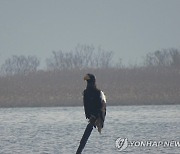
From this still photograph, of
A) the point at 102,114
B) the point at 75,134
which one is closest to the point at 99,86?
the point at 75,134

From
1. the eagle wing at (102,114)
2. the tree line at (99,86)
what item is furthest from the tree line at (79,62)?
the eagle wing at (102,114)

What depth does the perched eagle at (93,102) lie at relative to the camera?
52.1 feet

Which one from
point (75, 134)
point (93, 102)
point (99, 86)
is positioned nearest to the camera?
point (93, 102)

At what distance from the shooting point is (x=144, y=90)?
53219mm


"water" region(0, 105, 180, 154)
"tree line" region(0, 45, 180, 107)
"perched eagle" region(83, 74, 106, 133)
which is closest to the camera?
"perched eagle" region(83, 74, 106, 133)

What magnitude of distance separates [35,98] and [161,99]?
8.32 m

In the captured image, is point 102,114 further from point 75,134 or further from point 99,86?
point 99,86

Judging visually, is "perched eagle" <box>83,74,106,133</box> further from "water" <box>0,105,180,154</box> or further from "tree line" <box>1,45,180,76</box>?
"tree line" <box>1,45,180,76</box>

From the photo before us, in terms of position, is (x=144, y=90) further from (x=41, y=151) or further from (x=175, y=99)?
(x=41, y=151)

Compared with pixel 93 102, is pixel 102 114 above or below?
below

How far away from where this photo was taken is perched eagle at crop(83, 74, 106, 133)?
15.9m

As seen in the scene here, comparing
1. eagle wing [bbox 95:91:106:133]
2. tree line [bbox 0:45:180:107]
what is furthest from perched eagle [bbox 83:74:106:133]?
tree line [bbox 0:45:180:107]

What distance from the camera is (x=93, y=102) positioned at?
1591 centimetres

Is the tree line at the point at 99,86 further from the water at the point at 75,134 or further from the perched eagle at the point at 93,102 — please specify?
the perched eagle at the point at 93,102
